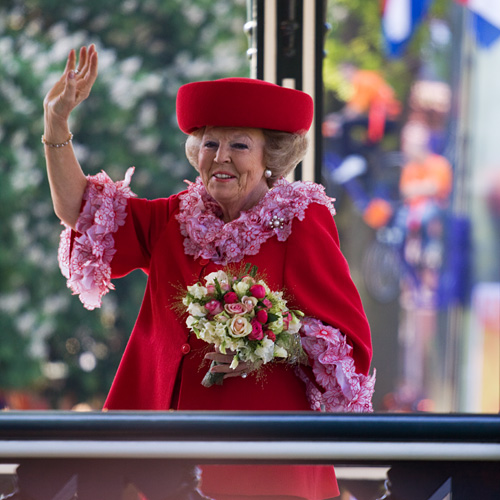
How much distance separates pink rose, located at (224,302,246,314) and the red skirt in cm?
22

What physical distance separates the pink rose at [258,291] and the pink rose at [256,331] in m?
0.07

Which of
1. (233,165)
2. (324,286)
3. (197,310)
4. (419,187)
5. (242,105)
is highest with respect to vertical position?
(419,187)

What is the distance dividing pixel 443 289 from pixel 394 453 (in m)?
8.24

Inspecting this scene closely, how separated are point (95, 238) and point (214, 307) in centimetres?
56

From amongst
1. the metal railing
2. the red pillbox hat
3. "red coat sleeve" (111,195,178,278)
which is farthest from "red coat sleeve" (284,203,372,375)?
the metal railing

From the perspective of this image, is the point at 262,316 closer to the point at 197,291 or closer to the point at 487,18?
the point at 197,291

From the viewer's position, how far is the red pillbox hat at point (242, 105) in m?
2.51

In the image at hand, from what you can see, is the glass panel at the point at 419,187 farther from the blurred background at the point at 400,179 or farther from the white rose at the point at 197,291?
the white rose at the point at 197,291

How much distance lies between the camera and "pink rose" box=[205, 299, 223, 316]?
2.23 metres

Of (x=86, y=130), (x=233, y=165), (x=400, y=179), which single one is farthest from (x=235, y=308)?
(x=400, y=179)

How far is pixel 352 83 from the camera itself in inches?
371

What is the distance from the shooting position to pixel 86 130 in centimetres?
711

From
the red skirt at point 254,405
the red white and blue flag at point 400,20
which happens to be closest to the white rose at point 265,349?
the red skirt at point 254,405

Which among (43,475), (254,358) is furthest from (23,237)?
(43,475)
